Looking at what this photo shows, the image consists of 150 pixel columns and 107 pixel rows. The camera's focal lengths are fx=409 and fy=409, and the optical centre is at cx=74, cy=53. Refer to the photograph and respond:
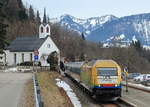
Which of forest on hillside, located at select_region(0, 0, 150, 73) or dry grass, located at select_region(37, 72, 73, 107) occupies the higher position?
forest on hillside, located at select_region(0, 0, 150, 73)

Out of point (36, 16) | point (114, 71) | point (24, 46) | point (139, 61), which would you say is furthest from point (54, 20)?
point (114, 71)

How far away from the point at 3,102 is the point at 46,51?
3391 inches

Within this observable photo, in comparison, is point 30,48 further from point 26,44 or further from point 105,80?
point 105,80

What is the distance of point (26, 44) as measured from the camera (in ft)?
361

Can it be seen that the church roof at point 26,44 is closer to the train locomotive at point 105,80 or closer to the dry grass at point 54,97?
the dry grass at point 54,97

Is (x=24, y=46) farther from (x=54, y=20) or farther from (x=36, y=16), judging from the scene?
(x=36, y=16)

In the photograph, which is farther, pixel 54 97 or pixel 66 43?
pixel 66 43

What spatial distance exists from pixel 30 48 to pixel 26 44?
378 centimetres

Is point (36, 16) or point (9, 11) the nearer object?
point (9, 11)

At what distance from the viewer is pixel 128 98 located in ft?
89.8

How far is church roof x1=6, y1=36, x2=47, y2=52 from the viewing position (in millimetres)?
106250

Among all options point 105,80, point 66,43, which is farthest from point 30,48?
point 105,80

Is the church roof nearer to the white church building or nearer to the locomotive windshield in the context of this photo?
the white church building

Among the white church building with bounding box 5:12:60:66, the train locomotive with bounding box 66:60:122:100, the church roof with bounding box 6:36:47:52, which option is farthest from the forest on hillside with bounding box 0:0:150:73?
the train locomotive with bounding box 66:60:122:100
